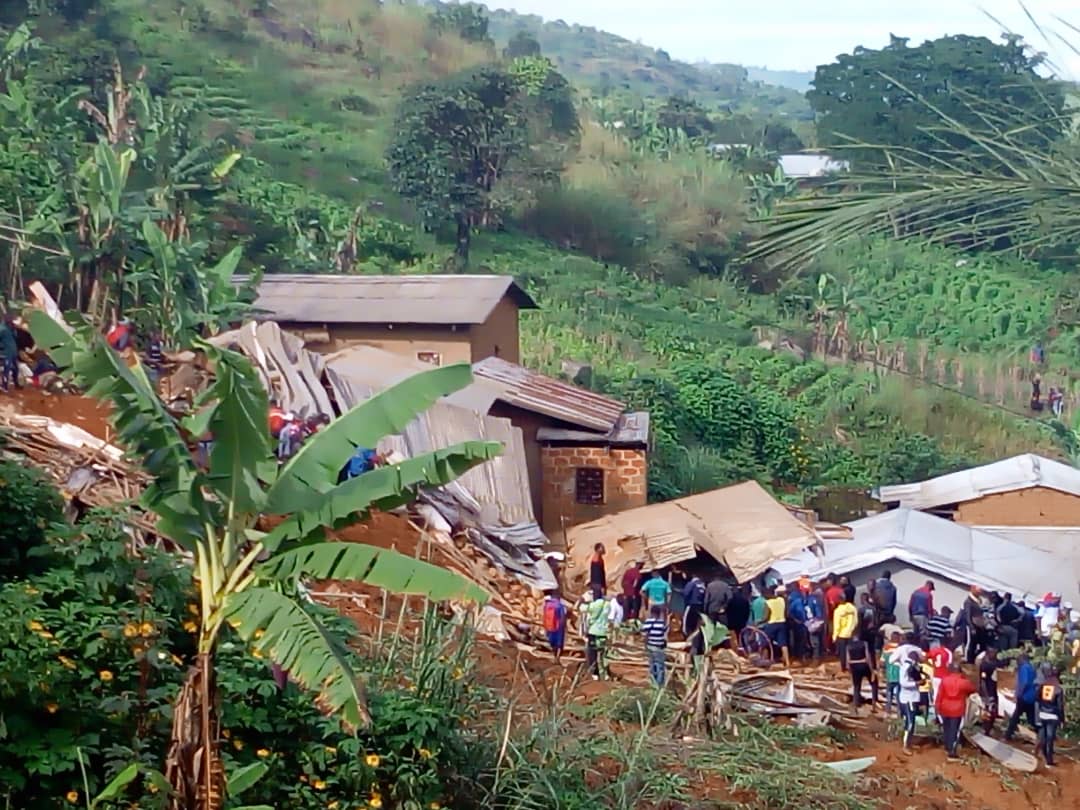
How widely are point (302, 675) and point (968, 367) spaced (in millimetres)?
31500

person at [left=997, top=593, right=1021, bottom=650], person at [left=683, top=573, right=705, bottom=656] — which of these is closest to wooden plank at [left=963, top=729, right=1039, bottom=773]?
person at [left=997, top=593, right=1021, bottom=650]

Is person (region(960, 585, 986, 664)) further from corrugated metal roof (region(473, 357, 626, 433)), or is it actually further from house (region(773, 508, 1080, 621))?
corrugated metal roof (region(473, 357, 626, 433))

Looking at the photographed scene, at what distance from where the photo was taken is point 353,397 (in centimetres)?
1784

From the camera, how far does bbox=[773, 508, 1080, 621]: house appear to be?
56.7ft

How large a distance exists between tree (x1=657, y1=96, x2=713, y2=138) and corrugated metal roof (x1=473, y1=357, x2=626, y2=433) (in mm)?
39068

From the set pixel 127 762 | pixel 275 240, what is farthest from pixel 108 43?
pixel 127 762

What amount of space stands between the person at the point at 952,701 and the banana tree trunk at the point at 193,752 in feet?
24.4

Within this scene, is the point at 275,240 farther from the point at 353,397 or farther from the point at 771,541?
the point at 771,541

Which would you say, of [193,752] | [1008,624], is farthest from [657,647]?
[193,752]

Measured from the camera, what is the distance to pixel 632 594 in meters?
15.4

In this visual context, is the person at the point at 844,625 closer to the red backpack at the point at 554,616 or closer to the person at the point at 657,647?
the person at the point at 657,647

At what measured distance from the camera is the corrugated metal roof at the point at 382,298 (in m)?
22.2

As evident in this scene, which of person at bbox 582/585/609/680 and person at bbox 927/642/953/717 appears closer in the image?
person at bbox 927/642/953/717

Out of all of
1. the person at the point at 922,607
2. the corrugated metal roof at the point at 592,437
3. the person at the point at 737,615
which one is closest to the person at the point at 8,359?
the corrugated metal roof at the point at 592,437
